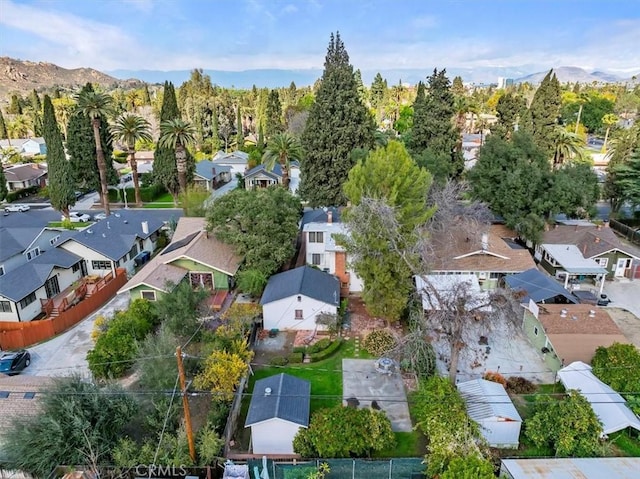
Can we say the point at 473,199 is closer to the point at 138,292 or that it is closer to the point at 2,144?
the point at 138,292

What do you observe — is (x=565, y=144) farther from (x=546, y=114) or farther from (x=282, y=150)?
(x=282, y=150)

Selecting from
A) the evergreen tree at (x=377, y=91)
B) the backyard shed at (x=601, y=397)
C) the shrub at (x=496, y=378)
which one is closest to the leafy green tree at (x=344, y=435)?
the shrub at (x=496, y=378)

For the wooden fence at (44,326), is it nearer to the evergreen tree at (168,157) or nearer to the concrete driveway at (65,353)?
the concrete driveway at (65,353)

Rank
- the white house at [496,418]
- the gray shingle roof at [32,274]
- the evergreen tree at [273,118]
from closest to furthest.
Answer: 1. the white house at [496,418]
2. the gray shingle roof at [32,274]
3. the evergreen tree at [273,118]

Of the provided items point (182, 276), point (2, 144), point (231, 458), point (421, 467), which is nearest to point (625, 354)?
point (421, 467)

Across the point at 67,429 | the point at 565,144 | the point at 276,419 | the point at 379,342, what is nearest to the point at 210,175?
the point at 379,342

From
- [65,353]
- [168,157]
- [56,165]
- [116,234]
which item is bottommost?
[65,353]

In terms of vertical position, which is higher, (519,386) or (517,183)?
(517,183)
